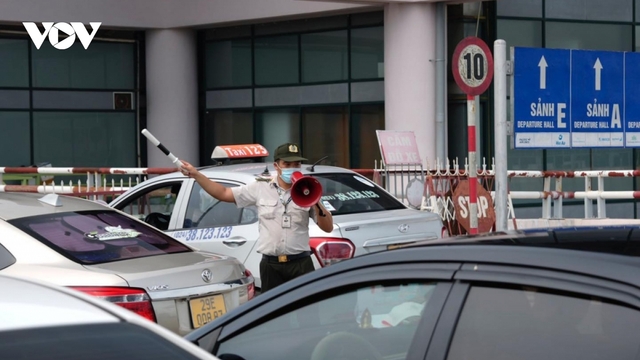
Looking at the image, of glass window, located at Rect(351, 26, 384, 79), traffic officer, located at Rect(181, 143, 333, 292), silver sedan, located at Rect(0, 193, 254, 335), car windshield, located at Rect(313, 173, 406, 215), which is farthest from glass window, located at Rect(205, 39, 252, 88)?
silver sedan, located at Rect(0, 193, 254, 335)

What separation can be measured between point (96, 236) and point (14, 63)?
60.8 feet

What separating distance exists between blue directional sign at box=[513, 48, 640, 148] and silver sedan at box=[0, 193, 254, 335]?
359 centimetres

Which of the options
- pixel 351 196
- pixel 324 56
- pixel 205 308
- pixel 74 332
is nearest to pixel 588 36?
pixel 324 56

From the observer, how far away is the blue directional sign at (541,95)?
352 inches

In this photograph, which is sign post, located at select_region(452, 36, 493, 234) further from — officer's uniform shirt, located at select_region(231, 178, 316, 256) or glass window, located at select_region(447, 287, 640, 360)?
glass window, located at select_region(447, 287, 640, 360)

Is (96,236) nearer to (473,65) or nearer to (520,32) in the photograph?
(473,65)

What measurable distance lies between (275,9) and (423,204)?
958 cm

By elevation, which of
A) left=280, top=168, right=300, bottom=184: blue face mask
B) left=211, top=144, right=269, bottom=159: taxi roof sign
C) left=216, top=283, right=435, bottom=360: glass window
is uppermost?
left=211, top=144, right=269, bottom=159: taxi roof sign

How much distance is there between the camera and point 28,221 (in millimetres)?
6328

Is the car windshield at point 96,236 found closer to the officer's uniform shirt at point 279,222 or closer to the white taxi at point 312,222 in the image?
the officer's uniform shirt at point 279,222

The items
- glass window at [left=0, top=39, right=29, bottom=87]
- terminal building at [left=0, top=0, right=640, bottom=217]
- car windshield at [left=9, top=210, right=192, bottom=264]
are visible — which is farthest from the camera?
glass window at [left=0, top=39, right=29, bottom=87]

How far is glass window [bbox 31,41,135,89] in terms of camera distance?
945 inches

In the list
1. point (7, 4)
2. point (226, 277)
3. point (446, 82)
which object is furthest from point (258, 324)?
point (7, 4)

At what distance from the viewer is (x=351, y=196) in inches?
330
